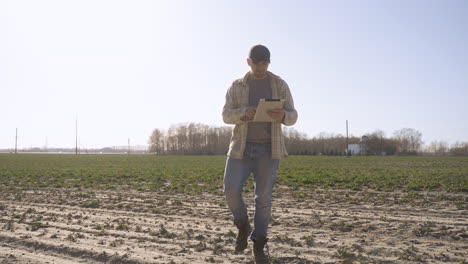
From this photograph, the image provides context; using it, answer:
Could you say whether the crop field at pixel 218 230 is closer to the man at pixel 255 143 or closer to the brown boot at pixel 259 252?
the brown boot at pixel 259 252

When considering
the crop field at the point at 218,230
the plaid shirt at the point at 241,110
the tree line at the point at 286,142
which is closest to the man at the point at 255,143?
the plaid shirt at the point at 241,110

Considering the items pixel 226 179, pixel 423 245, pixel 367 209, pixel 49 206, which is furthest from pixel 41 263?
pixel 367 209

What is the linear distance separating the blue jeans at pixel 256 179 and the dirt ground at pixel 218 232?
2.06 ft

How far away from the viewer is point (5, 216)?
751 centimetres

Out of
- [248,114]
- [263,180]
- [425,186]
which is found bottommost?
[425,186]

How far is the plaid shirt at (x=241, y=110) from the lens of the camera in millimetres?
3623

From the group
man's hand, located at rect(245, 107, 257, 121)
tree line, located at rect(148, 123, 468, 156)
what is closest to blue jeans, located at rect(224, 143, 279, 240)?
man's hand, located at rect(245, 107, 257, 121)

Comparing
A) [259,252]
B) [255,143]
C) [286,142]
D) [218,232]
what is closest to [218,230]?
[218,232]

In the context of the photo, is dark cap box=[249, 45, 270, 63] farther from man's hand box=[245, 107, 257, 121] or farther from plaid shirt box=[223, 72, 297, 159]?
man's hand box=[245, 107, 257, 121]

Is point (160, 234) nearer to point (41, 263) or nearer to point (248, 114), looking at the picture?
point (41, 263)

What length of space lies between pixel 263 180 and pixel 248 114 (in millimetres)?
732

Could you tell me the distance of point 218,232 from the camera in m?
5.68

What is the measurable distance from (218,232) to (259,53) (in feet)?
10.5

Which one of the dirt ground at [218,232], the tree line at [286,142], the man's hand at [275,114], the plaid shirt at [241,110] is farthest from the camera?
the tree line at [286,142]
